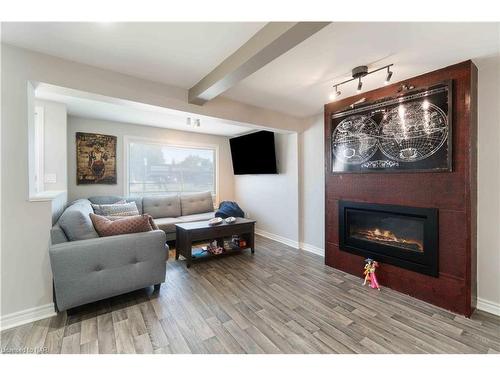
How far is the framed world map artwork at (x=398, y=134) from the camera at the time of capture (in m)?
1.99

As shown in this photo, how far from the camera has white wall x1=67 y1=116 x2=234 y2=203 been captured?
361cm

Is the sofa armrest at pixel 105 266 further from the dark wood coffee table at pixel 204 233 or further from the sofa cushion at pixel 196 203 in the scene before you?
the sofa cushion at pixel 196 203

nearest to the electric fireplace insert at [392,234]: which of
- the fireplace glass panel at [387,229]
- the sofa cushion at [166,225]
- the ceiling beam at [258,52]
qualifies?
the fireplace glass panel at [387,229]

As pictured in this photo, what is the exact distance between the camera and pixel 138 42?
165cm

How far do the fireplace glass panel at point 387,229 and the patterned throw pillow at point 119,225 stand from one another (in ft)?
8.08

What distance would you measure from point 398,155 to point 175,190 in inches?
163

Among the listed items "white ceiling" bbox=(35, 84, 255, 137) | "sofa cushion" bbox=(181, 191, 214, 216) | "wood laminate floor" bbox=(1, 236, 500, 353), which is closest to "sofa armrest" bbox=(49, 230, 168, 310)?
"wood laminate floor" bbox=(1, 236, 500, 353)

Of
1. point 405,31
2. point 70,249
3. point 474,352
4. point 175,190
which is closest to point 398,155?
point 405,31

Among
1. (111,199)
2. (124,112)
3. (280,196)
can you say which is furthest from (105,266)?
(280,196)

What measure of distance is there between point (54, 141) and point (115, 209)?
127cm

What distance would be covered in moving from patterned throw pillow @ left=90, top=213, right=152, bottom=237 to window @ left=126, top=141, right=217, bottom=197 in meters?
2.27

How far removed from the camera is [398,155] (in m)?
2.26
